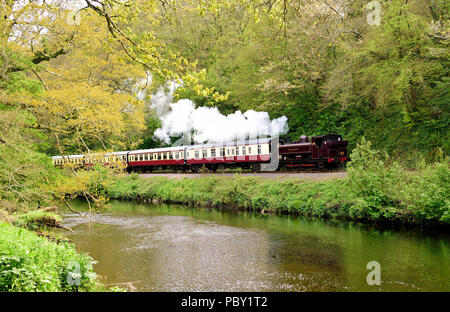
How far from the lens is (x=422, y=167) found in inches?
643

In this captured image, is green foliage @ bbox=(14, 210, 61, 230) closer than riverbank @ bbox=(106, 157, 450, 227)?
Yes

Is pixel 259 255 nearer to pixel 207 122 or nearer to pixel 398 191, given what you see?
pixel 398 191

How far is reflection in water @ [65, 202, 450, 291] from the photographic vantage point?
962 centimetres

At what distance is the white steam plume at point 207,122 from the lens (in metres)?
31.2

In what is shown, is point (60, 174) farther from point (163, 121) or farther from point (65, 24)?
point (163, 121)

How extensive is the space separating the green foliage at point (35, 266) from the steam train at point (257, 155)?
38.0ft

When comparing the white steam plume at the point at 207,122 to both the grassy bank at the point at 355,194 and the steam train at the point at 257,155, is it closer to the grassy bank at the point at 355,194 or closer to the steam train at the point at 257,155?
the steam train at the point at 257,155

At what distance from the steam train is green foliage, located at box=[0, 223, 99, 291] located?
11.6 m

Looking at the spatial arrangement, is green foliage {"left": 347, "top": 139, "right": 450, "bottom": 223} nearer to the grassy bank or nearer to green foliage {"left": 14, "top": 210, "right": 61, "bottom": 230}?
the grassy bank

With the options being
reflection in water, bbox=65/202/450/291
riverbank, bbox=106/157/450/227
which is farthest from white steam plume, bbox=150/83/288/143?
reflection in water, bbox=65/202/450/291

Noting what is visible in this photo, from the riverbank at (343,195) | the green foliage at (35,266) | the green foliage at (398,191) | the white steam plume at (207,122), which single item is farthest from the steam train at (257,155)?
the green foliage at (35,266)

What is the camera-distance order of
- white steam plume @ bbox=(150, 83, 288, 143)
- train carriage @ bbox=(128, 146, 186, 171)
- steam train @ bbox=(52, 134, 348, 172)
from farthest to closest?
train carriage @ bbox=(128, 146, 186, 171) → white steam plume @ bbox=(150, 83, 288, 143) → steam train @ bbox=(52, 134, 348, 172)

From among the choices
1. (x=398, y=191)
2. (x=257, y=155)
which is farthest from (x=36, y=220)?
(x=257, y=155)

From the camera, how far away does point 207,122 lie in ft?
116
